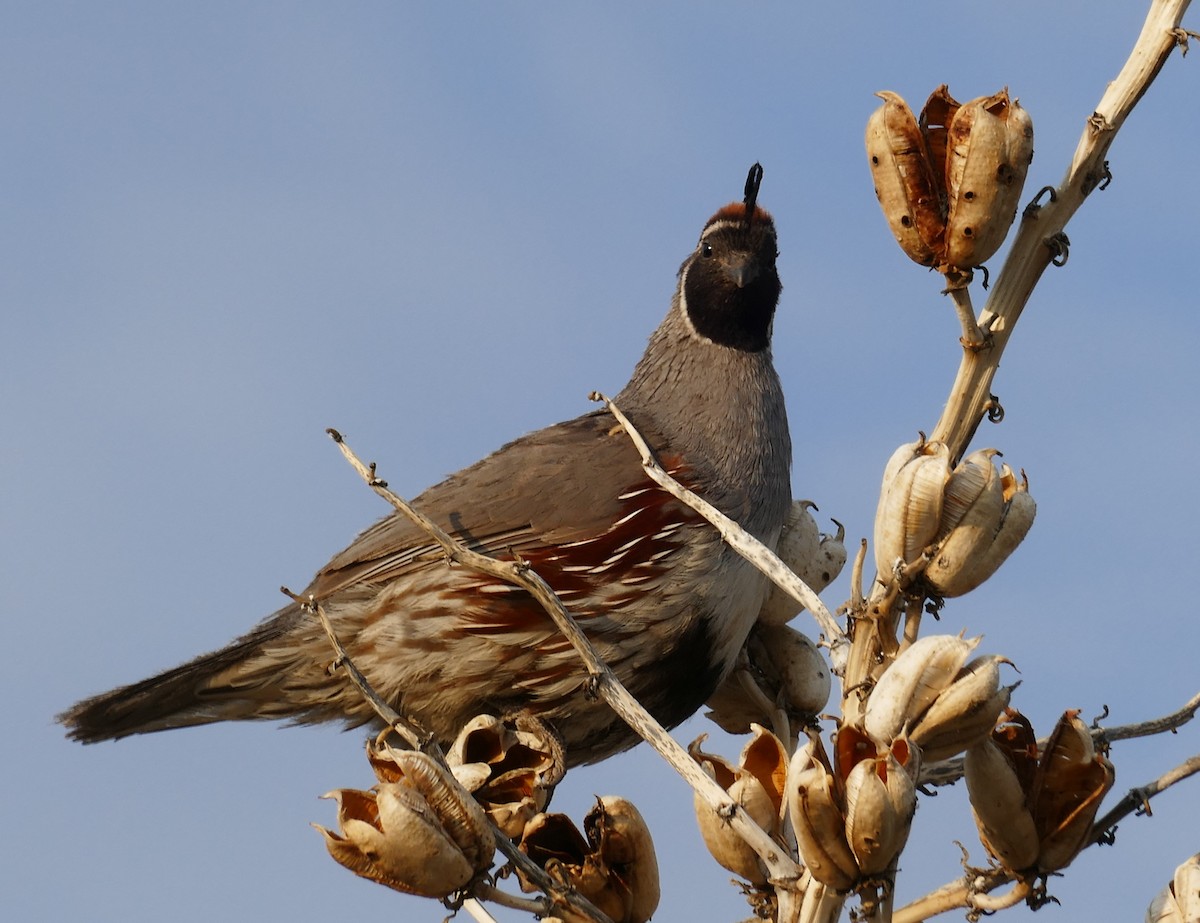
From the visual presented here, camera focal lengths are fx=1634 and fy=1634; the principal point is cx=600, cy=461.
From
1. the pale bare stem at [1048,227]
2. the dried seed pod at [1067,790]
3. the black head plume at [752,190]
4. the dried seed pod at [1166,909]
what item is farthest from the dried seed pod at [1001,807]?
the black head plume at [752,190]

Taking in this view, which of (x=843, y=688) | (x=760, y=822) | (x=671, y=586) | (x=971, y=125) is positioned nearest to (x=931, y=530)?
(x=843, y=688)

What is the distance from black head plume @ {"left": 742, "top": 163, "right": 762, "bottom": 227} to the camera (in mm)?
8039

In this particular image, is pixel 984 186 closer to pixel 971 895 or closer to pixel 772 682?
pixel 971 895

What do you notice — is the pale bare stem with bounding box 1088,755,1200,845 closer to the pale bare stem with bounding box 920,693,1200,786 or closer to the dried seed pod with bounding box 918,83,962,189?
the pale bare stem with bounding box 920,693,1200,786

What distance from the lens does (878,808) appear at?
3564mm

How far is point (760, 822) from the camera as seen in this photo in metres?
4.28

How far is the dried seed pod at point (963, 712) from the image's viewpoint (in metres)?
3.80

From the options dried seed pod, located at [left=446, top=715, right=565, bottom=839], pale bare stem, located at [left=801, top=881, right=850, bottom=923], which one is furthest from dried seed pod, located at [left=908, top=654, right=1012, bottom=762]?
dried seed pod, located at [left=446, top=715, right=565, bottom=839]

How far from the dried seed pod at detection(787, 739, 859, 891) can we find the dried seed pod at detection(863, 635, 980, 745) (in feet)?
0.53

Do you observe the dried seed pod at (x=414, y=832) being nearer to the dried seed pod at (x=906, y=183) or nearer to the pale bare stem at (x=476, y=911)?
the pale bare stem at (x=476, y=911)

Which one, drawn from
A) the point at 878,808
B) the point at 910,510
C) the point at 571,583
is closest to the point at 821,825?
the point at 878,808

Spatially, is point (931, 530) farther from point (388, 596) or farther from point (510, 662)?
point (388, 596)

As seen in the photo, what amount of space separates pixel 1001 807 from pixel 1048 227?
163 cm

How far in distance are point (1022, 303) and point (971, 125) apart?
57cm
